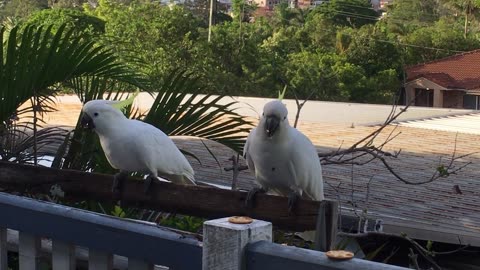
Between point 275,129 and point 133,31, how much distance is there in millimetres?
16996

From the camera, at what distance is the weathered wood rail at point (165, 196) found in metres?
2.32

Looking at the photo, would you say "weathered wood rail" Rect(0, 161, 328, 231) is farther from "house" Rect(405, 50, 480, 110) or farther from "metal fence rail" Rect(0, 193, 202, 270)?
"house" Rect(405, 50, 480, 110)

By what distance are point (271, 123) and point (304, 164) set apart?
0.30 m

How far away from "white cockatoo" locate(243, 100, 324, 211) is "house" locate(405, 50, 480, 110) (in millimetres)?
25582

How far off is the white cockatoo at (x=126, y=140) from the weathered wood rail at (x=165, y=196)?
32 cm

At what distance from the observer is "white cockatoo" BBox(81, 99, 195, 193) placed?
3076 mm

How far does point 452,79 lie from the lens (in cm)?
2912

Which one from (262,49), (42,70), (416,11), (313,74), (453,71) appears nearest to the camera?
(42,70)

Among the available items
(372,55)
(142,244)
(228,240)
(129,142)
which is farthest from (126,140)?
(372,55)

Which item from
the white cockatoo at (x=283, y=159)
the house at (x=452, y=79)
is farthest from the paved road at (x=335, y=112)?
the house at (x=452, y=79)

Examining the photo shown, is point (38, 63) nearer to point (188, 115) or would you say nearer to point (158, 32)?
point (188, 115)

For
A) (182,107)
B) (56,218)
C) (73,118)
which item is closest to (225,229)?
(56,218)

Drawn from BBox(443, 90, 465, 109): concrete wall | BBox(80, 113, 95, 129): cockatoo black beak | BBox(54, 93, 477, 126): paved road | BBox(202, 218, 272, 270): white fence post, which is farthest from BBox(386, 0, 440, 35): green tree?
BBox(202, 218, 272, 270): white fence post

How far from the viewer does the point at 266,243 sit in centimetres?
186
